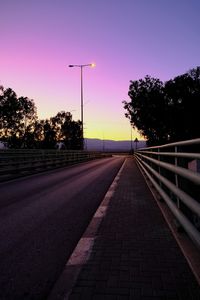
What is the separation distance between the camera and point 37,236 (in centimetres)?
604

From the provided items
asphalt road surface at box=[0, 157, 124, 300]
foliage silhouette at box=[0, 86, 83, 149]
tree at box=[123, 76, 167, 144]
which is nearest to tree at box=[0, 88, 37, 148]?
foliage silhouette at box=[0, 86, 83, 149]

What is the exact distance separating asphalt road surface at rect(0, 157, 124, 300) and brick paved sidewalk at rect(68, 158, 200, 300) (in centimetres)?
39

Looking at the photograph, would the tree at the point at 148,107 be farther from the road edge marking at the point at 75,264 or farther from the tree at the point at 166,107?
the road edge marking at the point at 75,264

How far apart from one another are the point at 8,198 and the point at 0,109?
79179mm

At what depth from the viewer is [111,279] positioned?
3.92m

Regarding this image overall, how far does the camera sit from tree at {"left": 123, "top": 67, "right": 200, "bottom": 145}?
213ft

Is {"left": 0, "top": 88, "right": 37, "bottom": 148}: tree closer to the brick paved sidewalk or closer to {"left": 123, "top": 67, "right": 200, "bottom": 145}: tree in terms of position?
{"left": 123, "top": 67, "right": 200, "bottom": 145}: tree

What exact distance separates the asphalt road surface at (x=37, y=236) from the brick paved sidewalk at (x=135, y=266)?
0.39m

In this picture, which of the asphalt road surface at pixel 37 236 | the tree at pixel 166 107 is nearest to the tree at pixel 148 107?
the tree at pixel 166 107

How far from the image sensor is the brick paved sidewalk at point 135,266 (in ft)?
11.8

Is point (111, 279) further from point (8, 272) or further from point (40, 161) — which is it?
point (40, 161)

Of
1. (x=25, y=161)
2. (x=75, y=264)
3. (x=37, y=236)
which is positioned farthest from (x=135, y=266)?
(x=25, y=161)

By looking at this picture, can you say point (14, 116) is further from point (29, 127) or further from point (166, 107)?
point (166, 107)

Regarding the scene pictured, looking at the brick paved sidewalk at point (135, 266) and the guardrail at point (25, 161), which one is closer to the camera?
the brick paved sidewalk at point (135, 266)
